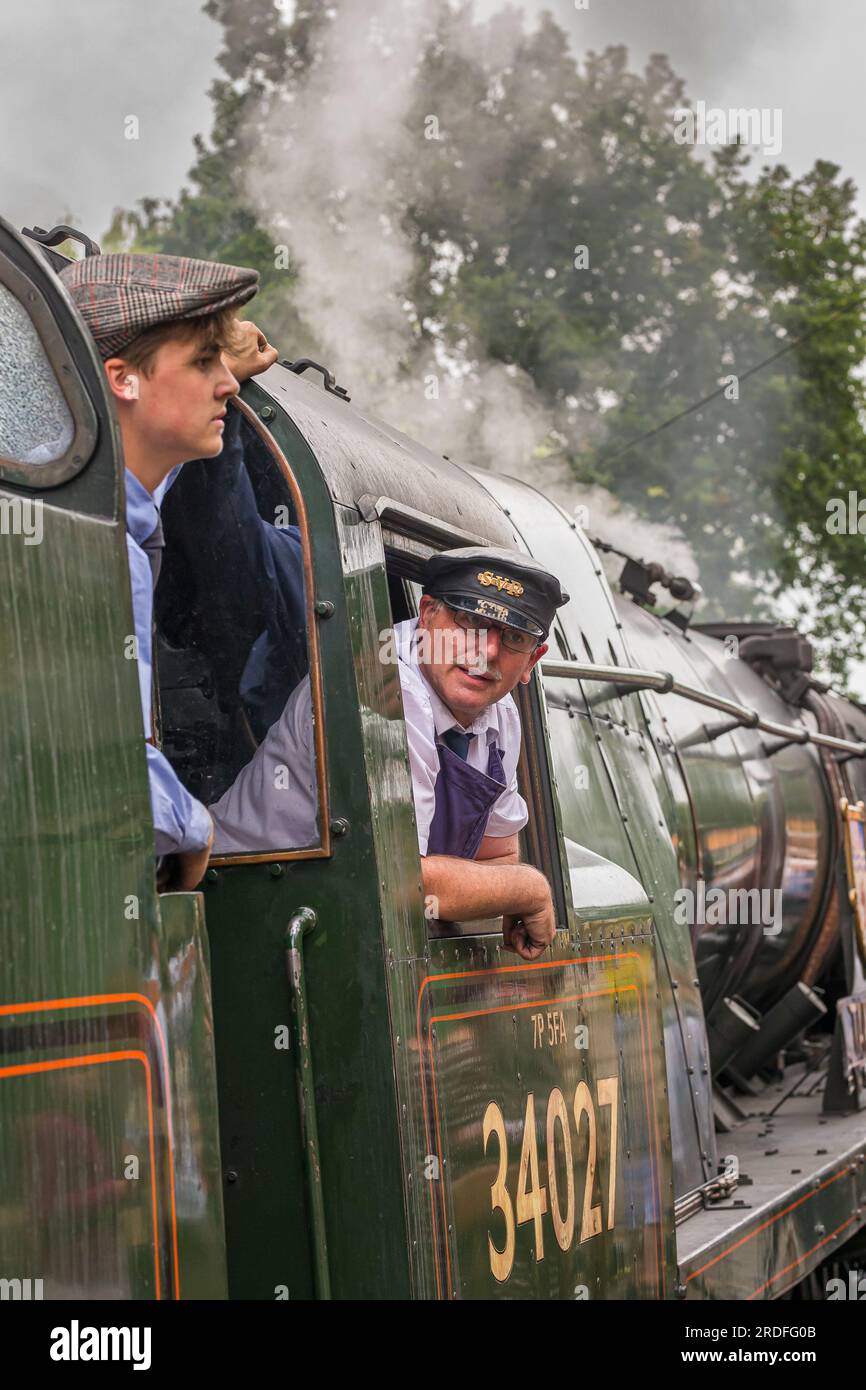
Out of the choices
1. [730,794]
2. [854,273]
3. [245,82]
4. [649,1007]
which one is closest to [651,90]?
[854,273]

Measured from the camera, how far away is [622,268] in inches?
717

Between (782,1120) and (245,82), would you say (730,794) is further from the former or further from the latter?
(245,82)

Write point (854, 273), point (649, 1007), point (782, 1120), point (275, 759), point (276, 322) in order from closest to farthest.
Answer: point (275, 759) → point (649, 1007) → point (782, 1120) → point (276, 322) → point (854, 273)

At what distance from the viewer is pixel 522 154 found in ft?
58.0

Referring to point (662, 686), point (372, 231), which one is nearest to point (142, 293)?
point (662, 686)

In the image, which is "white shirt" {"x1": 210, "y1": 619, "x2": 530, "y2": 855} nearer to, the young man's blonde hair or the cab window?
the cab window

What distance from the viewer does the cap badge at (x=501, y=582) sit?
3004 millimetres

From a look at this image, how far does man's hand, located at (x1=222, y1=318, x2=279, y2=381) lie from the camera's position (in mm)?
2305

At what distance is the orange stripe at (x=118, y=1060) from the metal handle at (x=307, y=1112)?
577mm

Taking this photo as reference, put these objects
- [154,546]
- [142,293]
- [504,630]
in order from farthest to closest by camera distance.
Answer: [504,630] < [154,546] < [142,293]

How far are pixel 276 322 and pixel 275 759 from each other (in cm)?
1054

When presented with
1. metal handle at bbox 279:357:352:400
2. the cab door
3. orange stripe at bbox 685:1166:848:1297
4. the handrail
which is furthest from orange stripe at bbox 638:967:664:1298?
the cab door

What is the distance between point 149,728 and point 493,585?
103 cm

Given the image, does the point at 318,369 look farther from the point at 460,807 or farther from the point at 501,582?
the point at 460,807
